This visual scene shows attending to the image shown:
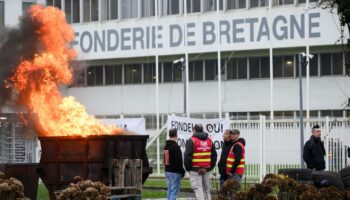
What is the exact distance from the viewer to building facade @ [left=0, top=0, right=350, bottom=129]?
46031 millimetres

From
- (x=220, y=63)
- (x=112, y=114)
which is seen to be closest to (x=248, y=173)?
(x=220, y=63)

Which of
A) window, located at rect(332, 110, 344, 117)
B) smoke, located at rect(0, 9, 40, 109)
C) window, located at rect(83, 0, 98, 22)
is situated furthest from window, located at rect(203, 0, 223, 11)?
smoke, located at rect(0, 9, 40, 109)

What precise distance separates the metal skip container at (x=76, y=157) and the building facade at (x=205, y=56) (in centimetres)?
2714

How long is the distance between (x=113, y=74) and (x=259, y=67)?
978 cm

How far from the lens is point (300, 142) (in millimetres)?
30453

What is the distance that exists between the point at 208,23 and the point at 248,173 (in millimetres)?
17737

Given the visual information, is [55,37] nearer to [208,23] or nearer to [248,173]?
[248,173]

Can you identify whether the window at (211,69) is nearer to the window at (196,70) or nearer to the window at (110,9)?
the window at (196,70)

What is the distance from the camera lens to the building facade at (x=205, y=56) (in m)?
46.0

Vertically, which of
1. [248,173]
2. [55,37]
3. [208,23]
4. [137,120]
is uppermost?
[208,23]

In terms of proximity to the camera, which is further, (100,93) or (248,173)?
(100,93)

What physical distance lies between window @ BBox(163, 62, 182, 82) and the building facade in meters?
0.07

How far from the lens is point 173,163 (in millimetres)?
19297

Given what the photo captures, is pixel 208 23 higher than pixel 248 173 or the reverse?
higher
